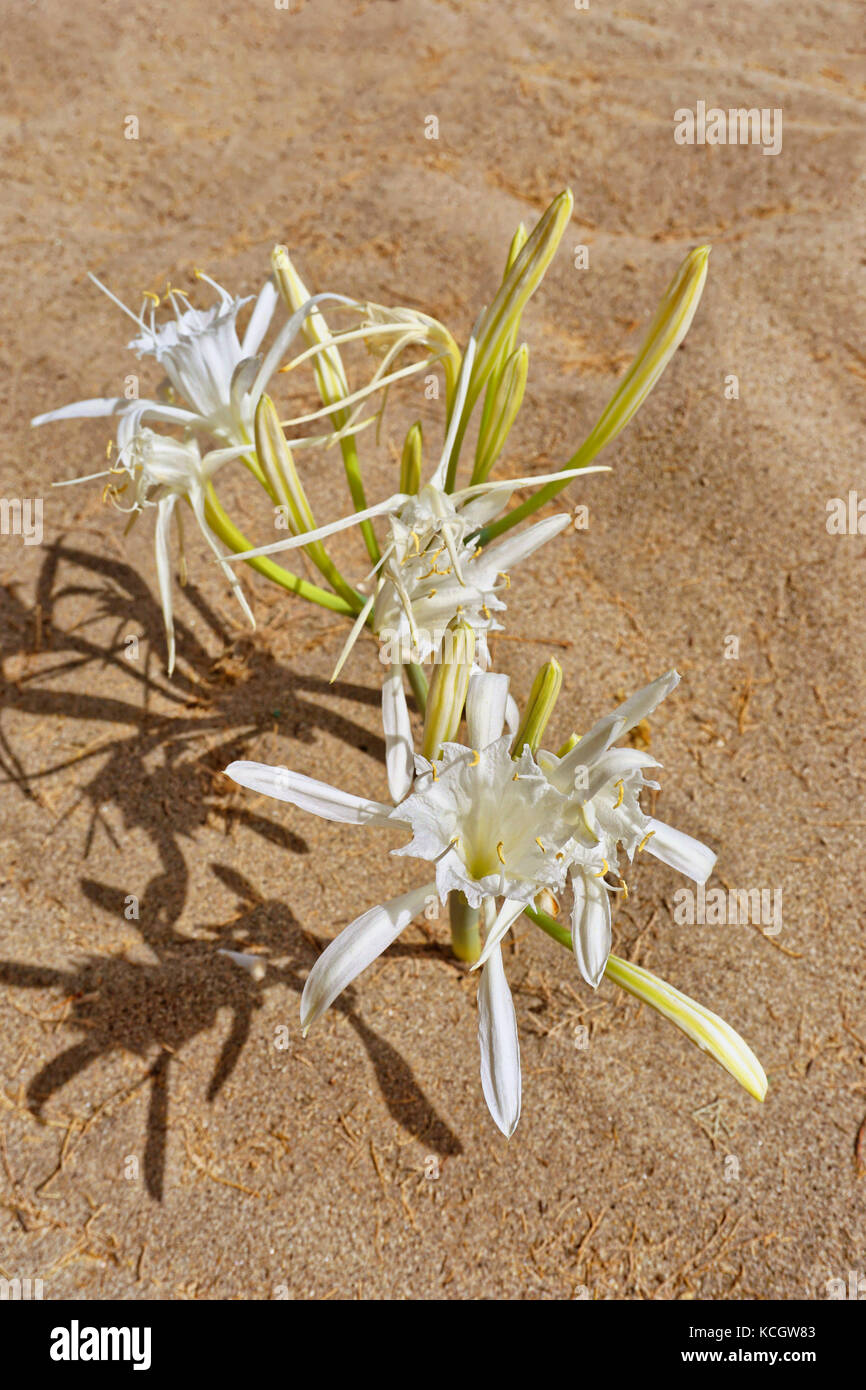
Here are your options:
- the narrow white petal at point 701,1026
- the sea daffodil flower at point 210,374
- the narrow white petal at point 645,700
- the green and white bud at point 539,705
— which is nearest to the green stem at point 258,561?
the sea daffodil flower at point 210,374

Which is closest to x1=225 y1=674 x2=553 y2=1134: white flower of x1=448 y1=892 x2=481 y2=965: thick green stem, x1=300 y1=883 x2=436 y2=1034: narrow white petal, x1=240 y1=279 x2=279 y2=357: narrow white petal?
x1=300 y1=883 x2=436 y2=1034: narrow white petal

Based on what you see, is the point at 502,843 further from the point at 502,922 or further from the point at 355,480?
the point at 355,480

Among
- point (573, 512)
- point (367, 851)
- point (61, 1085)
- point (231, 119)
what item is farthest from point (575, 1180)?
point (231, 119)

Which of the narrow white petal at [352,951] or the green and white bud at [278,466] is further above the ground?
the green and white bud at [278,466]

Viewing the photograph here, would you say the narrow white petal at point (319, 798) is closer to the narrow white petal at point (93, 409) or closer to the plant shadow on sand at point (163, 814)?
the plant shadow on sand at point (163, 814)

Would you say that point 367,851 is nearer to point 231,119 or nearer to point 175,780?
point 175,780

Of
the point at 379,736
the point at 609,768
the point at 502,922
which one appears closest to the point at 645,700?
the point at 609,768

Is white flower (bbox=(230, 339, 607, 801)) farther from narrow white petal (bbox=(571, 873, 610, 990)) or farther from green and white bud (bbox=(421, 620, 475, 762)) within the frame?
narrow white petal (bbox=(571, 873, 610, 990))
